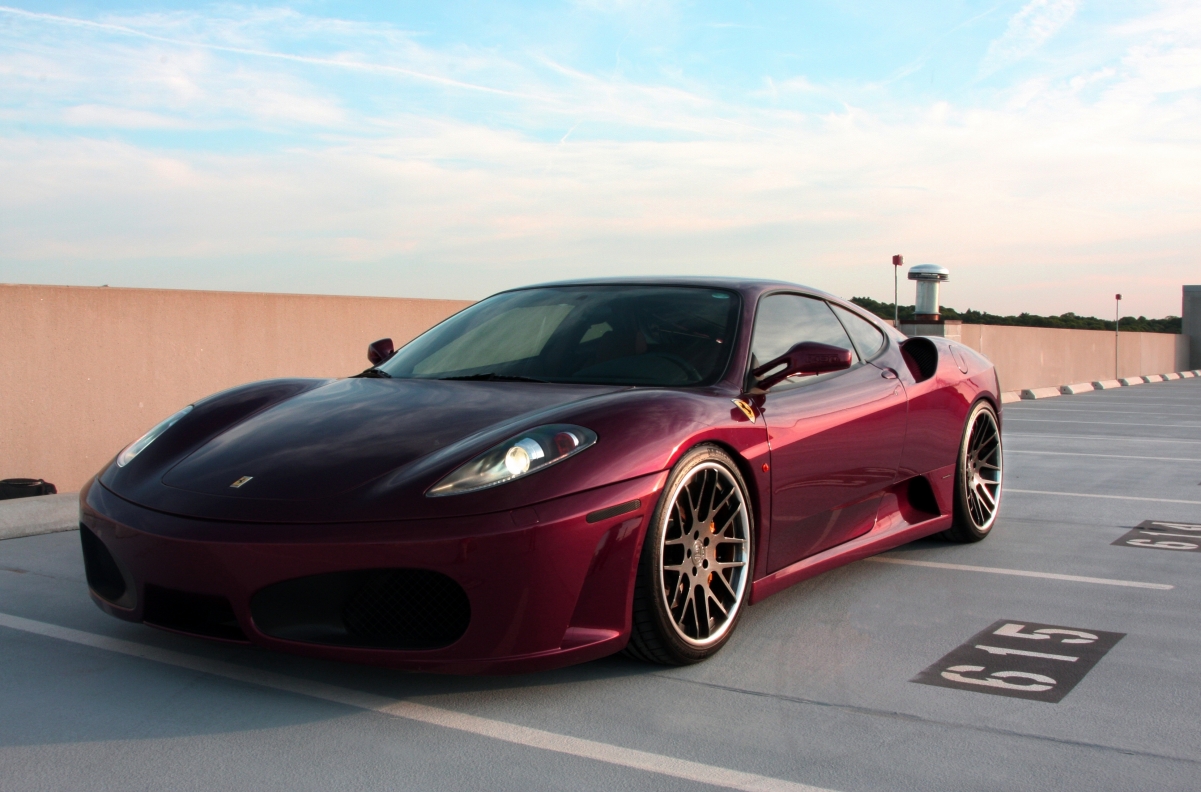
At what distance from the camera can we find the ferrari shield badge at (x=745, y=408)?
3.64 metres

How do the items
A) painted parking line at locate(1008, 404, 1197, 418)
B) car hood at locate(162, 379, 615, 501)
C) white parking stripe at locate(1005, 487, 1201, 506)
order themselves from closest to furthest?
car hood at locate(162, 379, 615, 501) < white parking stripe at locate(1005, 487, 1201, 506) < painted parking line at locate(1008, 404, 1197, 418)

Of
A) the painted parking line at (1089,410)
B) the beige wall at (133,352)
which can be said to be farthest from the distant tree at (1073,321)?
the beige wall at (133,352)

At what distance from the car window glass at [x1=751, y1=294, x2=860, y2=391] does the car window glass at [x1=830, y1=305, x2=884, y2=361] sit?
0.20ft

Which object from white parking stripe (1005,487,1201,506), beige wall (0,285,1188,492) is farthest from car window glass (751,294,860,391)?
beige wall (0,285,1188,492)

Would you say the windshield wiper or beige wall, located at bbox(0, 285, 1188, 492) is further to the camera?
beige wall, located at bbox(0, 285, 1188, 492)

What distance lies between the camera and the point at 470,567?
111 inches

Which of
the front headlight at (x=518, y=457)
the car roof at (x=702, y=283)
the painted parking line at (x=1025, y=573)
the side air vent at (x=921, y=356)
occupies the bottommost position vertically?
the painted parking line at (x=1025, y=573)

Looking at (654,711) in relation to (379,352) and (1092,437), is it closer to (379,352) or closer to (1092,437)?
(379,352)

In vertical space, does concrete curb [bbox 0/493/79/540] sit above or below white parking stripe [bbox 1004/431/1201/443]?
above

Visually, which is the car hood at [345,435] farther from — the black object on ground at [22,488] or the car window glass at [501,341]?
the black object on ground at [22,488]

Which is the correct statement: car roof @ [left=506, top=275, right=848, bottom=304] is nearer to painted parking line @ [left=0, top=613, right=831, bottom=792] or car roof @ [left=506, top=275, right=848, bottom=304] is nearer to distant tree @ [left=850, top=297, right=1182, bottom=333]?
painted parking line @ [left=0, top=613, right=831, bottom=792]

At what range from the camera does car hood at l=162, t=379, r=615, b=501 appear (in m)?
3.09

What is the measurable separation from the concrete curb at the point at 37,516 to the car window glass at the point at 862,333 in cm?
380

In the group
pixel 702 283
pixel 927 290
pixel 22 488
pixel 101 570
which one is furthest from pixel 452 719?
pixel 927 290
